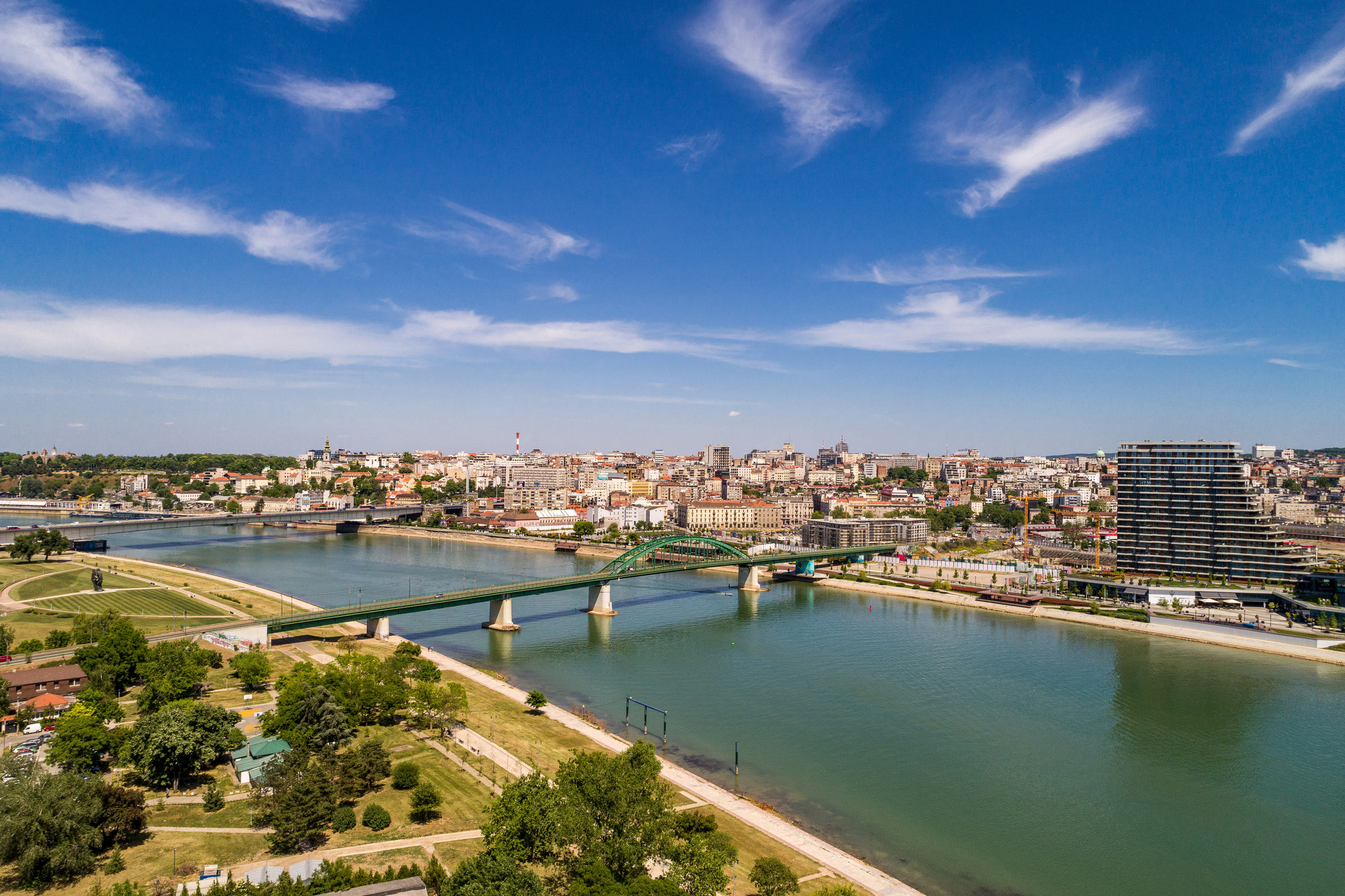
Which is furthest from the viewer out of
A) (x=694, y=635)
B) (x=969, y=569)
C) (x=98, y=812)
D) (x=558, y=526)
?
(x=558, y=526)

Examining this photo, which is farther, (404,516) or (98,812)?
(404,516)

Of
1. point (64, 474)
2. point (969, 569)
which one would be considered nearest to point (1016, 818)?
point (969, 569)

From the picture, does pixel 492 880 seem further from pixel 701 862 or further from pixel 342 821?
pixel 342 821

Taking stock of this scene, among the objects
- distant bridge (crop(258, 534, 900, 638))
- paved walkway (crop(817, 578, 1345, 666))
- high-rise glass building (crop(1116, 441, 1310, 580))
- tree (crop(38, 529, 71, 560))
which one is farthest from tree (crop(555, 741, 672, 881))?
tree (crop(38, 529, 71, 560))

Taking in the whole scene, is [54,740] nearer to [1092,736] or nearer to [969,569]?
[1092,736]

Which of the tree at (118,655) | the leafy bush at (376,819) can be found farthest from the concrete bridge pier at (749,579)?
the leafy bush at (376,819)

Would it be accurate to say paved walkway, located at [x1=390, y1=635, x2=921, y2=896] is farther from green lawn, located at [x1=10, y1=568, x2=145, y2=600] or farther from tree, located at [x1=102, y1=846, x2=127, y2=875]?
green lawn, located at [x1=10, y1=568, x2=145, y2=600]
